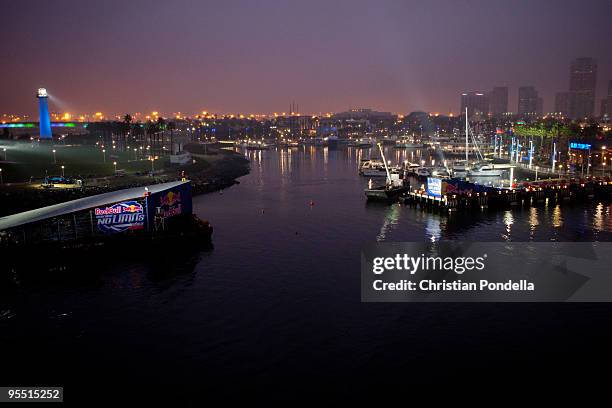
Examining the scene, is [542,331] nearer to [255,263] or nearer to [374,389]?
[374,389]

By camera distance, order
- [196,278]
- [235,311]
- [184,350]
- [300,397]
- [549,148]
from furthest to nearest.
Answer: [549,148], [196,278], [235,311], [184,350], [300,397]

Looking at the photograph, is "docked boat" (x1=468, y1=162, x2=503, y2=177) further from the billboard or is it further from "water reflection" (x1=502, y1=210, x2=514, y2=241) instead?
the billboard

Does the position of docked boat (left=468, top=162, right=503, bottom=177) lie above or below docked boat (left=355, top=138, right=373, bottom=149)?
below

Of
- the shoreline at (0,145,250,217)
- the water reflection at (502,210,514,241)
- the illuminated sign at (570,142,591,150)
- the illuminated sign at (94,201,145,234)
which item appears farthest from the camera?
the illuminated sign at (570,142,591,150)

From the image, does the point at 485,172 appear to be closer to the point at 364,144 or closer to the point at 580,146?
the point at 580,146

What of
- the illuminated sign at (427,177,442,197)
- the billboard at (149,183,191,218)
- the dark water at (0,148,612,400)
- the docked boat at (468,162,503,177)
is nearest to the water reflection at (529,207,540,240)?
the illuminated sign at (427,177,442,197)

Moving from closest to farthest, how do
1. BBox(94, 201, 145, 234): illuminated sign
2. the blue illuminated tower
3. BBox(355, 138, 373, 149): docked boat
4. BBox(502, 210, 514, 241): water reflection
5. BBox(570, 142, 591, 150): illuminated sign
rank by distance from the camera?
BBox(94, 201, 145, 234): illuminated sign, BBox(502, 210, 514, 241): water reflection, BBox(570, 142, 591, 150): illuminated sign, the blue illuminated tower, BBox(355, 138, 373, 149): docked boat

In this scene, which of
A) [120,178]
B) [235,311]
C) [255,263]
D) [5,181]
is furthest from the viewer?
[120,178]

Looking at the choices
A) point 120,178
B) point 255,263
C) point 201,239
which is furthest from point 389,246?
point 120,178
